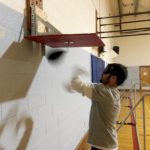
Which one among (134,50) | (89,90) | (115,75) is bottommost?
(89,90)

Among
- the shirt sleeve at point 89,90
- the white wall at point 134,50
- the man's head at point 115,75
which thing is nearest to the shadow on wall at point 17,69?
the shirt sleeve at point 89,90

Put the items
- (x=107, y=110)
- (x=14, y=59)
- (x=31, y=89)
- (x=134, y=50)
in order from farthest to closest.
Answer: (x=134, y=50) < (x=107, y=110) < (x=31, y=89) < (x=14, y=59)

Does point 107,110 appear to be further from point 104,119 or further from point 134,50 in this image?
point 134,50

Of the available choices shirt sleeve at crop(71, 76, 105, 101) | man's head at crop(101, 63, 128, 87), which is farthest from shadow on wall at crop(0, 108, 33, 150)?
man's head at crop(101, 63, 128, 87)

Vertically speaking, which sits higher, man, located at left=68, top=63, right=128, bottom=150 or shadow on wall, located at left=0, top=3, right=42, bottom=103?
shadow on wall, located at left=0, top=3, right=42, bottom=103

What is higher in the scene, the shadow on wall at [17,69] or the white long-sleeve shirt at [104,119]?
the shadow on wall at [17,69]

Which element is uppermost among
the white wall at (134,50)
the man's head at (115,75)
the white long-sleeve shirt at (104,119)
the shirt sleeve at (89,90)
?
the white wall at (134,50)

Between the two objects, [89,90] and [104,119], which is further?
[104,119]

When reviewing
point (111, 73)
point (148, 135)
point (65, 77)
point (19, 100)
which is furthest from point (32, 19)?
point (148, 135)

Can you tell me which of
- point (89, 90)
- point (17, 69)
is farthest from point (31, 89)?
point (89, 90)

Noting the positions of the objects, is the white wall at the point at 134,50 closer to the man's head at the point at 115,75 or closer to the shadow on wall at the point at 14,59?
the man's head at the point at 115,75

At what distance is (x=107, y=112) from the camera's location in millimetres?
1615

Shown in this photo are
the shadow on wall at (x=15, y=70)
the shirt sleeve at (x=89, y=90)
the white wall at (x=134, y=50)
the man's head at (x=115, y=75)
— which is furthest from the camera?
the white wall at (x=134, y=50)

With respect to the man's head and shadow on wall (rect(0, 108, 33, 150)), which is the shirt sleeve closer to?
the man's head
